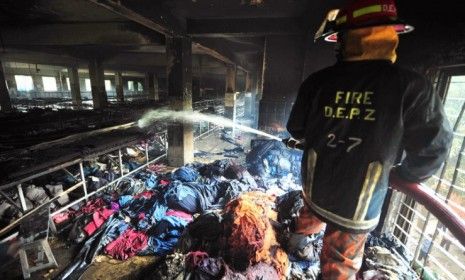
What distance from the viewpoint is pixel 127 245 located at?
3.86 m

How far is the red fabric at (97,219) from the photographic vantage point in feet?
13.6

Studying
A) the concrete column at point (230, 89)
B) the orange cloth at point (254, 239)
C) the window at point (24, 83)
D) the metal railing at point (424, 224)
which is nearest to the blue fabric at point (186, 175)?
the orange cloth at point (254, 239)

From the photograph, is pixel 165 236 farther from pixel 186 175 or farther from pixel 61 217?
pixel 61 217

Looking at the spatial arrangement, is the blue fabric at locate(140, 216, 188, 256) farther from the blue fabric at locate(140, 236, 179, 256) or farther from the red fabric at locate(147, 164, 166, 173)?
the red fabric at locate(147, 164, 166, 173)

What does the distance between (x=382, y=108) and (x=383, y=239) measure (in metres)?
2.85

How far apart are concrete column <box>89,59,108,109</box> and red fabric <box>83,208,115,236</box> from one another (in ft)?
40.7

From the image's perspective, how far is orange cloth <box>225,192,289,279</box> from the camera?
3.04 metres

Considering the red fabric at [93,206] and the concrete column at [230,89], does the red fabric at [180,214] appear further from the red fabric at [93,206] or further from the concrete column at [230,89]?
the concrete column at [230,89]

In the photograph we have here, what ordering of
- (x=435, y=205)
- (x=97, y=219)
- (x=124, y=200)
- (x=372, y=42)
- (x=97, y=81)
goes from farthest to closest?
(x=97, y=81)
(x=124, y=200)
(x=97, y=219)
(x=372, y=42)
(x=435, y=205)

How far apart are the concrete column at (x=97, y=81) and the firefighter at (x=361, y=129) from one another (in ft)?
51.3

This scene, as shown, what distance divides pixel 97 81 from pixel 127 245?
13642 mm

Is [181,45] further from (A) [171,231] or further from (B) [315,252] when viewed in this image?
(B) [315,252]

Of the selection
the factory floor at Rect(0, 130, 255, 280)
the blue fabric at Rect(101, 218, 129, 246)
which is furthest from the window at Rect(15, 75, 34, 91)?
the blue fabric at Rect(101, 218, 129, 246)

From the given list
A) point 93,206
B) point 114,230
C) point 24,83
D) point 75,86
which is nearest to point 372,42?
point 114,230
